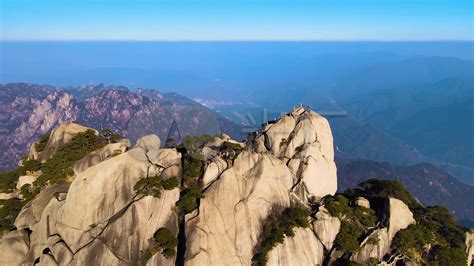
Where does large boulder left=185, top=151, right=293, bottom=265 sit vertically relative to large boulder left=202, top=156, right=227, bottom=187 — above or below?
below

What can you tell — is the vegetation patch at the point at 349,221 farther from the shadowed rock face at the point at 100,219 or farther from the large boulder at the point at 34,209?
the large boulder at the point at 34,209

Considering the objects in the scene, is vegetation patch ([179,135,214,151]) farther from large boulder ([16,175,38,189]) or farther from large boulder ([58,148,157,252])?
large boulder ([16,175,38,189])

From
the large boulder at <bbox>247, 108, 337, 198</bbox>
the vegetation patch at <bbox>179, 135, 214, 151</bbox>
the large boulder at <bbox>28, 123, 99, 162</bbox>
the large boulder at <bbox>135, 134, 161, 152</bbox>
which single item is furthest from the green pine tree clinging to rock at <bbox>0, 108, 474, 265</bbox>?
the large boulder at <bbox>28, 123, 99, 162</bbox>

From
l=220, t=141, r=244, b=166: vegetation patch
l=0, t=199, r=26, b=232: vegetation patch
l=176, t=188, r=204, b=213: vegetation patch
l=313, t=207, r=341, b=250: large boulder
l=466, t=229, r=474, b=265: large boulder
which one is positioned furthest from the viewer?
l=466, t=229, r=474, b=265: large boulder

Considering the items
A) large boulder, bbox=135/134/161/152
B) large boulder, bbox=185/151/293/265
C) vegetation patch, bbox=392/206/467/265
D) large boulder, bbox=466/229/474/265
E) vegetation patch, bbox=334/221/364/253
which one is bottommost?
large boulder, bbox=466/229/474/265

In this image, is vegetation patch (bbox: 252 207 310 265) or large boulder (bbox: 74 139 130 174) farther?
large boulder (bbox: 74 139 130 174)

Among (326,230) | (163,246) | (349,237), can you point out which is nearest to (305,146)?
(326,230)

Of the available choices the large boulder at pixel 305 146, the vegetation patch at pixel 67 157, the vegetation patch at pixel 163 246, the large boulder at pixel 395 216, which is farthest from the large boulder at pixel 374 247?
the vegetation patch at pixel 67 157

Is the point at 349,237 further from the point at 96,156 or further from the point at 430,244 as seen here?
the point at 96,156

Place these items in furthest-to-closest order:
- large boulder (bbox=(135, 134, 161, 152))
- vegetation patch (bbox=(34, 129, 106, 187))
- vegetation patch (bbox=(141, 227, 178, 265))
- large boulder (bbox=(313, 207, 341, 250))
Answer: large boulder (bbox=(135, 134, 161, 152)) < vegetation patch (bbox=(34, 129, 106, 187)) < large boulder (bbox=(313, 207, 341, 250)) < vegetation patch (bbox=(141, 227, 178, 265))
